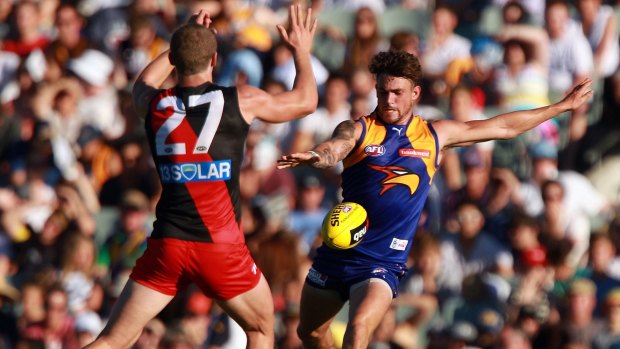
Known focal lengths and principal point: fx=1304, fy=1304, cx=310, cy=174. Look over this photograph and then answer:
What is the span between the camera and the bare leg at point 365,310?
9.01 meters

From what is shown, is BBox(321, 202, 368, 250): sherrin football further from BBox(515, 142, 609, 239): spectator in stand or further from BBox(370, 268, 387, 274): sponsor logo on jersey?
BBox(515, 142, 609, 239): spectator in stand

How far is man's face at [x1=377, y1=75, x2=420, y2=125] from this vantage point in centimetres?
945

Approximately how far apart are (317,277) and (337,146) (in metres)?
1.15

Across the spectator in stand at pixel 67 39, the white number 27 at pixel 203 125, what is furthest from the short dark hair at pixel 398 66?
the spectator in stand at pixel 67 39

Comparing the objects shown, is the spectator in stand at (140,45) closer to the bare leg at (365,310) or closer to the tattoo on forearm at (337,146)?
the tattoo on forearm at (337,146)

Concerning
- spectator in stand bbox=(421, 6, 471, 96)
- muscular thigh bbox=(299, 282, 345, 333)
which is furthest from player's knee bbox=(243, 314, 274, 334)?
spectator in stand bbox=(421, 6, 471, 96)

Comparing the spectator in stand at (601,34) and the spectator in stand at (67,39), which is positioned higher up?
the spectator in stand at (601,34)

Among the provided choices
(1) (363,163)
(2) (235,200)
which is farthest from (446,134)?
(2) (235,200)

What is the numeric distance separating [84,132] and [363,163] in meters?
7.52

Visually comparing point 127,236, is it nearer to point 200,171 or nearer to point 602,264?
point 602,264

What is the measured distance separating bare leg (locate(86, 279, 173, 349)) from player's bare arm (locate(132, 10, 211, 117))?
47.8 inches

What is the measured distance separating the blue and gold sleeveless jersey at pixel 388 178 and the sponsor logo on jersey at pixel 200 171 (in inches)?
49.4

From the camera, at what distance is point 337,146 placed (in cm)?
918

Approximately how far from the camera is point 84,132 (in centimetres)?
1633
